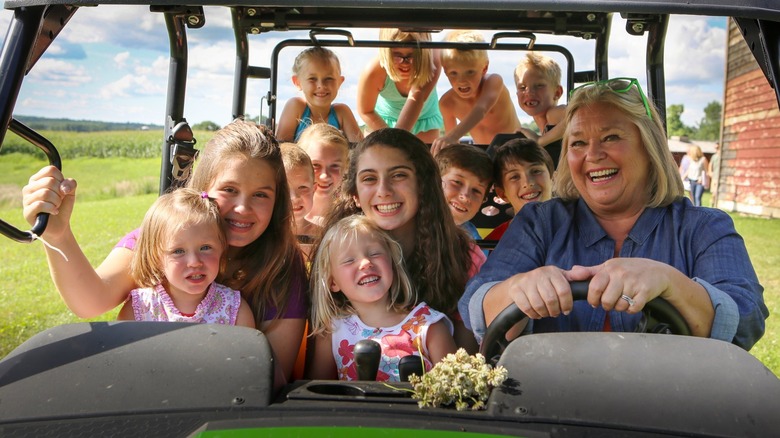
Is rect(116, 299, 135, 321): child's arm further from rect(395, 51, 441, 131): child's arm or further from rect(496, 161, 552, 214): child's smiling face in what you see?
rect(395, 51, 441, 131): child's arm

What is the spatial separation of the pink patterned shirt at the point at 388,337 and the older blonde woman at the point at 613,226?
19 centimetres

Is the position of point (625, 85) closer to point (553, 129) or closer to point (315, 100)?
point (553, 129)

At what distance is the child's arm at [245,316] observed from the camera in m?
2.00

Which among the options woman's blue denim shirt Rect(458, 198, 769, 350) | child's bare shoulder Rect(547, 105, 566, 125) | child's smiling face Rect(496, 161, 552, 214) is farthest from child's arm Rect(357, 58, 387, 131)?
woman's blue denim shirt Rect(458, 198, 769, 350)

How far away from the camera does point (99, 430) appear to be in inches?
46.8

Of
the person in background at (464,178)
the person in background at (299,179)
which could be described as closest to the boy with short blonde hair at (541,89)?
the person in background at (464,178)

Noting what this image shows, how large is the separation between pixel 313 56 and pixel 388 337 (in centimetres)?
189

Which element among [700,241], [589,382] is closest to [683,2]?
[589,382]

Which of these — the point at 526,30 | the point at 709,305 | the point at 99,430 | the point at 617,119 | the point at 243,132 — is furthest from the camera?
the point at 526,30

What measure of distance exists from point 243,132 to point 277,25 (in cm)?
86

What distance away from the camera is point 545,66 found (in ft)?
12.5

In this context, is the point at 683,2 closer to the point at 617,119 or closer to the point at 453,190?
the point at 617,119

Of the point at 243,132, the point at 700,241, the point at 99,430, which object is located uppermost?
the point at 243,132

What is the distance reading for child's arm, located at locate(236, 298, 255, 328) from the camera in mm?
1995
